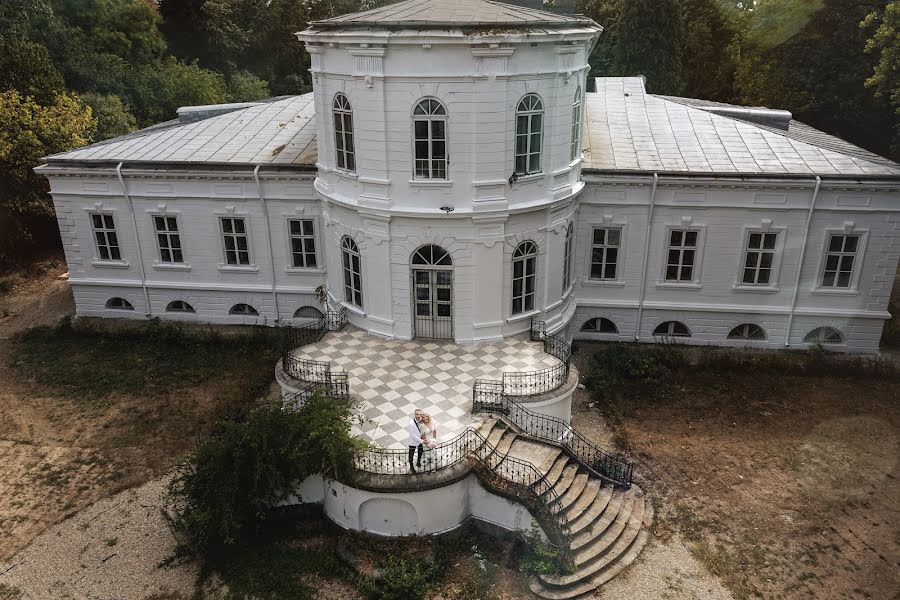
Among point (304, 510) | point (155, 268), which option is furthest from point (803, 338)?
point (155, 268)

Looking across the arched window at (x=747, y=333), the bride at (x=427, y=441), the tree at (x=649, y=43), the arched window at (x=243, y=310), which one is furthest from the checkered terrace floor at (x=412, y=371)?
the tree at (x=649, y=43)

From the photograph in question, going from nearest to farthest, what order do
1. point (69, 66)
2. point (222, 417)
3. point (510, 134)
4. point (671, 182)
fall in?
1. point (510, 134)
2. point (222, 417)
3. point (671, 182)
4. point (69, 66)

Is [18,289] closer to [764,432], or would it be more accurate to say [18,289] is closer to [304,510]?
[304,510]

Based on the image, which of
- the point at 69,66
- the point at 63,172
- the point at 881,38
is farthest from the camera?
the point at 69,66

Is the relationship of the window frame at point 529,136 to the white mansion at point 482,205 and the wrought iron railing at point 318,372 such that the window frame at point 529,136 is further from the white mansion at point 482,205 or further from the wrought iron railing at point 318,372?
the wrought iron railing at point 318,372

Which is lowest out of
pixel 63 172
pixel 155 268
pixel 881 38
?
pixel 155 268

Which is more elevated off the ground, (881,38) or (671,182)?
(881,38)

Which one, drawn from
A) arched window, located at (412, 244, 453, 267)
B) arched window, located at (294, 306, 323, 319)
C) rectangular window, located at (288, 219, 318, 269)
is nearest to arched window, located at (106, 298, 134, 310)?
arched window, located at (294, 306, 323, 319)
